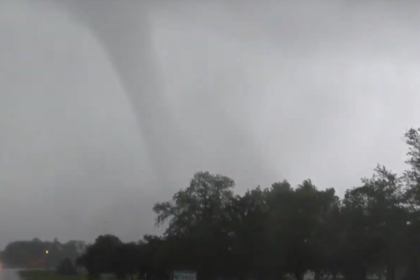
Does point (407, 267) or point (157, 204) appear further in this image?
point (157, 204)

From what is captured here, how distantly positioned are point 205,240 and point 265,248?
35.9ft

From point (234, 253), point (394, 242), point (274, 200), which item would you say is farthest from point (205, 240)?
point (394, 242)

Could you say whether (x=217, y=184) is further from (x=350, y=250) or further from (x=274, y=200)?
(x=350, y=250)

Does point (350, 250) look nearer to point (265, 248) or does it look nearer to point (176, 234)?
point (265, 248)

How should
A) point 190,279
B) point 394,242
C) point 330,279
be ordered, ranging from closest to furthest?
point 190,279 → point 394,242 → point 330,279

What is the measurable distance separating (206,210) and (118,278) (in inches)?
1263

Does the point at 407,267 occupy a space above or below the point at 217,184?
below

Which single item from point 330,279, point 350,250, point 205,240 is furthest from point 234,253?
point 350,250

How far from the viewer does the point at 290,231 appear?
8338 centimetres

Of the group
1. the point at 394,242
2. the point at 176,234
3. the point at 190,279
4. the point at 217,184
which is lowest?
the point at 190,279

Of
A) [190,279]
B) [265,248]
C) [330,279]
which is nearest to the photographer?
[190,279]

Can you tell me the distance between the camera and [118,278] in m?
128

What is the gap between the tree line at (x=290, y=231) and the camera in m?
69.8

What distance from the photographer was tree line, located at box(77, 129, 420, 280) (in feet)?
229
